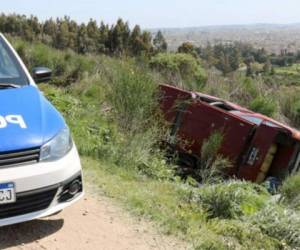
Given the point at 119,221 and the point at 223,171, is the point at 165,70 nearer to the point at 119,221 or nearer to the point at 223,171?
the point at 223,171

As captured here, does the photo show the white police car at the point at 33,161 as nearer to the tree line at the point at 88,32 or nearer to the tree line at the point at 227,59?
the tree line at the point at 227,59

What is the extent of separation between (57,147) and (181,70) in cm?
1241

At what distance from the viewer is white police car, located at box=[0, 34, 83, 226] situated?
3.62 meters

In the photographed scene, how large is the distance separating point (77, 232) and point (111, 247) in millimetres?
324

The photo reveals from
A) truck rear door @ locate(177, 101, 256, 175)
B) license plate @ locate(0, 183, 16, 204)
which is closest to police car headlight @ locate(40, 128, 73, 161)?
license plate @ locate(0, 183, 16, 204)

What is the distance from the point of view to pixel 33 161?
375 centimetres

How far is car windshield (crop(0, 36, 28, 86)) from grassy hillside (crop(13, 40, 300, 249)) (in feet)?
4.73

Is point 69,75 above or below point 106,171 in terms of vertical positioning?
below

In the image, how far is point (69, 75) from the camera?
14.6 meters

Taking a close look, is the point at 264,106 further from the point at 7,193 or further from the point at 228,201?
the point at 7,193

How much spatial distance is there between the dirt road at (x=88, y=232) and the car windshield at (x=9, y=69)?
50.0 inches

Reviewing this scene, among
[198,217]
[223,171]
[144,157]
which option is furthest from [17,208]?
[223,171]

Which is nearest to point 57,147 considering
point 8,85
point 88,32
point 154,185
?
point 8,85

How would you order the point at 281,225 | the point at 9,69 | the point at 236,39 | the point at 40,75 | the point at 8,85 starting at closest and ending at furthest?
the point at 8,85 → the point at 9,69 → the point at 281,225 → the point at 40,75 → the point at 236,39
